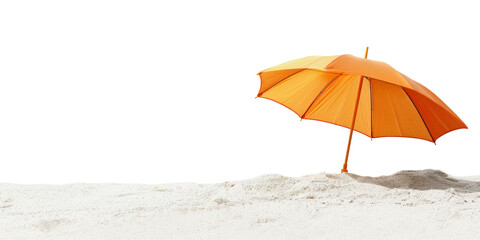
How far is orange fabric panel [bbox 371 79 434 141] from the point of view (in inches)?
233

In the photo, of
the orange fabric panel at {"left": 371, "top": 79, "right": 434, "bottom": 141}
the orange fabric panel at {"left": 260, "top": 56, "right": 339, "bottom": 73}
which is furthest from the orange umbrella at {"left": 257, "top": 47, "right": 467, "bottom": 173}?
the orange fabric panel at {"left": 260, "top": 56, "right": 339, "bottom": 73}

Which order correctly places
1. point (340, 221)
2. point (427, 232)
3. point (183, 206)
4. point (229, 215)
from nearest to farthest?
point (427, 232) < point (340, 221) < point (229, 215) < point (183, 206)

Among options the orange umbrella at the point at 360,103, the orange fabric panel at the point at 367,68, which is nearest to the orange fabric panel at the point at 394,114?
the orange umbrella at the point at 360,103

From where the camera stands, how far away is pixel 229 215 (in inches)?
192

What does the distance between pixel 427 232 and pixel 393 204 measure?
0.79 m

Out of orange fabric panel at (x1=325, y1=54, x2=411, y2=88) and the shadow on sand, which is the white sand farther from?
orange fabric panel at (x1=325, y1=54, x2=411, y2=88)

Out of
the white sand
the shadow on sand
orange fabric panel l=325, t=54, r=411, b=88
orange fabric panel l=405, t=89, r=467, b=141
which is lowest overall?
the white sand

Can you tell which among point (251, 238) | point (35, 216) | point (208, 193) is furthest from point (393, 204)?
point (35, 216)

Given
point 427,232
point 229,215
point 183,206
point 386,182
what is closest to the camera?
point 427,232

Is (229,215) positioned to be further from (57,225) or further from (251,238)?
(57,225)

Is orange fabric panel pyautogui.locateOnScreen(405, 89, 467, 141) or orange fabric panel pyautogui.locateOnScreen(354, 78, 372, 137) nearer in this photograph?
orange fabric panel pyautogui.locateOnScreen(405, 89, 467, 141)

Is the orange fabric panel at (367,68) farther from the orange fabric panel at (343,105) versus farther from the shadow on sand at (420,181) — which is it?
the shadow on sand at (420,181)

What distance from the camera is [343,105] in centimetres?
612

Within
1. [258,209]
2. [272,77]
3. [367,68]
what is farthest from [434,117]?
[258,209]
